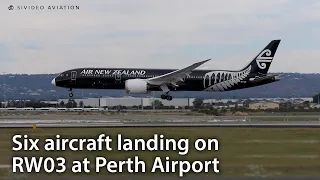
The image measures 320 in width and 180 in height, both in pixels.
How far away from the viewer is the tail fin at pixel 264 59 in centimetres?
8156

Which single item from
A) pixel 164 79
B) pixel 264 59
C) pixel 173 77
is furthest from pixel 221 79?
pixel 164 79

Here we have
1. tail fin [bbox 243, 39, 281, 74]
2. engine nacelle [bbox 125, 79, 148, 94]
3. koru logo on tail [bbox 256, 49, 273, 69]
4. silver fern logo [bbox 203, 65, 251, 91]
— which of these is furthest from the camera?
koru logo on tail [bbox 256, 49, 273, 69]

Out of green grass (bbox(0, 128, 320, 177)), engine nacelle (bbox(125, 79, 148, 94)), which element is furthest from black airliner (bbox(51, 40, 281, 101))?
green grass (bbox(0, 128, 320, 177))

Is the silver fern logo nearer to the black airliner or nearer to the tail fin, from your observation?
the black airliner

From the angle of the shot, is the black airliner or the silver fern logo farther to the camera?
the silver fern logo

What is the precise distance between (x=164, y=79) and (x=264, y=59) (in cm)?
1425

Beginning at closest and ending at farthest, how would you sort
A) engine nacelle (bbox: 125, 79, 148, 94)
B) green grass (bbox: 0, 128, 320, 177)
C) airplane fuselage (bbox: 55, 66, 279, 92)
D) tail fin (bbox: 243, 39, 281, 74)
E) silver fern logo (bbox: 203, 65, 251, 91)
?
green grass (bbox: 0, 128, 320, 177), engine nacelle (bbox: 125, 79, 148, 94), airplane fuselage (bbox: 55, 66, 279, 92), silver fern logo (bbox: 203, 65, 251, 91), tail fin (bbox: 243, 39, 281, 74)

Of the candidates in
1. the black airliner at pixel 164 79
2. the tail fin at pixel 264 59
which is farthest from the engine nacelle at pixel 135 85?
the tail fin at pixel 264 59

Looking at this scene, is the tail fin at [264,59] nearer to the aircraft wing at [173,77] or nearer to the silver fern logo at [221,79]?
the silver fern logo at [221,79]

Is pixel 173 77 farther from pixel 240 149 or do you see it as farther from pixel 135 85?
pixel 240 149

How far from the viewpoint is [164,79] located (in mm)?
76312

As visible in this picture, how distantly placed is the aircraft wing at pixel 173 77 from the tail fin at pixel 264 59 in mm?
8220

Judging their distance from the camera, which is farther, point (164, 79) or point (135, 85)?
point (164, 79)

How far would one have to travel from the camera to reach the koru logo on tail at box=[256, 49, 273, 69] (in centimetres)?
8194
